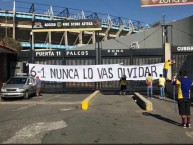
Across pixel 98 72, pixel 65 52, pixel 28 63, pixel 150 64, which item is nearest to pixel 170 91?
pixel 150 64

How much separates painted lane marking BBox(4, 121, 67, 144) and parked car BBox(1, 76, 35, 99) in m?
11.7

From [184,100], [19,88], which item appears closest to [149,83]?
[19,88]

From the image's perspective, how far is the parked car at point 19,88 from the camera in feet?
80.0

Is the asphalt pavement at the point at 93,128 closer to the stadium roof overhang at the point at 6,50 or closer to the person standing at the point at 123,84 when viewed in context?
the person standing at the point at 123,84

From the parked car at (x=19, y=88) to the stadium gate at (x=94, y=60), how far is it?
3.75 m

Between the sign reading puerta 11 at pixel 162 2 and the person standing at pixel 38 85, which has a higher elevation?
the sign reading puerta 11 at pixel 162 2

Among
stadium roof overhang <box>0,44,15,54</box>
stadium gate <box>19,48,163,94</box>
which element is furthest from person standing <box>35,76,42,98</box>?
stadium roof overhang <box>0,44,15,54</box>

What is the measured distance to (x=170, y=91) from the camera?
26.1 m

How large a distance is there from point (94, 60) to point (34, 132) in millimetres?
18763

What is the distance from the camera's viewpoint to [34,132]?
11305mm

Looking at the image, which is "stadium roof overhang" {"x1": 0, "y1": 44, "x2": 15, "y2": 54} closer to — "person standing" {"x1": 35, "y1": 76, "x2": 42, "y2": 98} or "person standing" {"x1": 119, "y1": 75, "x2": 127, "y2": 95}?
"person standing" {"x1": 35, "y1": 76, "x2": 42, "y2": 98}

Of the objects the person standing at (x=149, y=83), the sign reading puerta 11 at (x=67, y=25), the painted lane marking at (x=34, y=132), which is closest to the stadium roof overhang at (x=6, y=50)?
the sign reading puerta 11 at (x=67, y=25)

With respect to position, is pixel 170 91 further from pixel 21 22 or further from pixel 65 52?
pixel 21 22

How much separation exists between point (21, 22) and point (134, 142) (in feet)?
236
